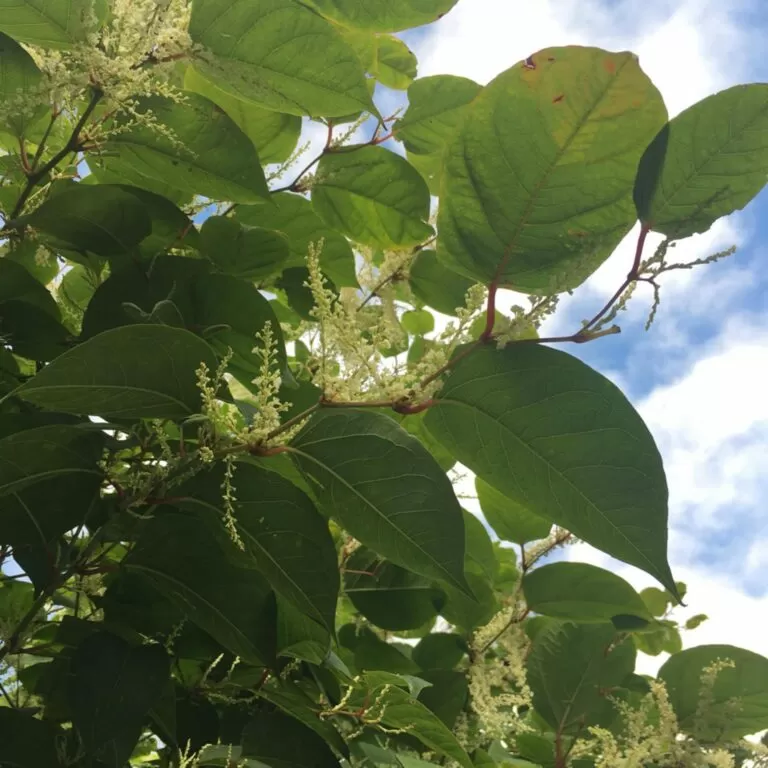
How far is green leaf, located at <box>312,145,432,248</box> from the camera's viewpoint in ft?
4.20

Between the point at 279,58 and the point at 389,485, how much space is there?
571 millimetres

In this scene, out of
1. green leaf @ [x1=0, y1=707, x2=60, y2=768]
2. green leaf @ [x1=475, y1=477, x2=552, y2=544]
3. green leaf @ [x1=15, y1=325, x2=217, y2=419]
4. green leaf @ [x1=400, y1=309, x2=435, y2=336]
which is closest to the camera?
green leaf @ [x1=15, y1=325, x2=217, y2=419]

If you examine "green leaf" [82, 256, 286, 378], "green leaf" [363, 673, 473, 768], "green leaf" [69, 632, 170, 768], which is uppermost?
"green leaf" [82, 256, 286, 378]

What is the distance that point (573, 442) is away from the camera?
2.49 feet

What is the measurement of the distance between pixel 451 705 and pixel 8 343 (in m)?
0.98

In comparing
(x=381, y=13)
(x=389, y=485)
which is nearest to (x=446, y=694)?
(x=389, y=485)

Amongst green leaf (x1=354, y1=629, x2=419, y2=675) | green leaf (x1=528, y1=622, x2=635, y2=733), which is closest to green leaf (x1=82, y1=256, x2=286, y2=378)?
green leaf (x1=354, y1=629, x2=419, y2=675)

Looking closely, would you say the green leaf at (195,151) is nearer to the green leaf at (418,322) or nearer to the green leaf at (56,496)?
the green leaf at (56,496)

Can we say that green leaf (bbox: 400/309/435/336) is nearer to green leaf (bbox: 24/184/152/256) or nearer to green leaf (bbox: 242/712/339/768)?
green leaf (bbox: 24/184/152/256)

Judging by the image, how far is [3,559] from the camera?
103 centimetres

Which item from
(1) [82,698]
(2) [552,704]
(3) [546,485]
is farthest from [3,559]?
(2) [552,704]

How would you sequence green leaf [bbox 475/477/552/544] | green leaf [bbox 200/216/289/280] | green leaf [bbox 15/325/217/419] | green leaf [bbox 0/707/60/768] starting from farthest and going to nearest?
green leaf [bbox 475/477/552/544]
green leaf [bbox 200/216/289/280]
green leaf [bbox 0/707/60/768]
green leaf [bbox 15/325/217/419]

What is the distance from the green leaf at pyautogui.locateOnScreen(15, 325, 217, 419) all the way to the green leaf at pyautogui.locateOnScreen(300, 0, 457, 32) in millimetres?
618

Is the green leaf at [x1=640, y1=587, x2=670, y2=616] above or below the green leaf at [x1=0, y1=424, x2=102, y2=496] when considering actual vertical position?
above
